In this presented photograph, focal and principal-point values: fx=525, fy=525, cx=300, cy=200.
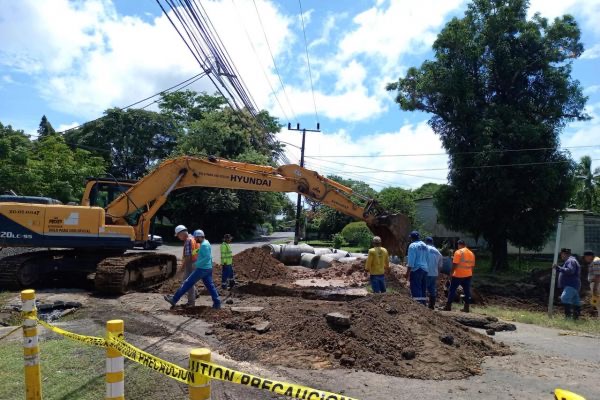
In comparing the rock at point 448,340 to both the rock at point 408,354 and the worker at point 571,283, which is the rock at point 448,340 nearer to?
the rock at point 408,354

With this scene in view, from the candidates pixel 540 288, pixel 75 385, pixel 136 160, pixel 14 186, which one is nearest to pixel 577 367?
pixel 75 385

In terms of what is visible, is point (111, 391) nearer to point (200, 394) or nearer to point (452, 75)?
point (200, 394)

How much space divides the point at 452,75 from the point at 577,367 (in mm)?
21189

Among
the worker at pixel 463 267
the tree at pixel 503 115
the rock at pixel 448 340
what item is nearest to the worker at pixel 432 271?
the worker at pixel 463 267

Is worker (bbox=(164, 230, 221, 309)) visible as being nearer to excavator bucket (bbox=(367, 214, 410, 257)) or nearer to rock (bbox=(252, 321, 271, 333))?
rock (bbox=(252, 321, 271, 333))

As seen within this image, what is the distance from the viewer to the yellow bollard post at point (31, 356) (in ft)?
15.6

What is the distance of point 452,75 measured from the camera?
2620cm

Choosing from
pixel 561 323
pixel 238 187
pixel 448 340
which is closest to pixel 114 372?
pixel 448 340

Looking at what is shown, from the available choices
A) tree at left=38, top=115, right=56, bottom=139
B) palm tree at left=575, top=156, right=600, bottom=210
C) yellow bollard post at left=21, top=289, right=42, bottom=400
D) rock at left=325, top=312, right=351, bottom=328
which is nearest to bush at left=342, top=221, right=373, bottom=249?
palm tree at left=575, top=156, right=600, bottom=210

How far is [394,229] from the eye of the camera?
14.5 metres

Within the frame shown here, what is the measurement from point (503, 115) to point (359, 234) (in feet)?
52.7

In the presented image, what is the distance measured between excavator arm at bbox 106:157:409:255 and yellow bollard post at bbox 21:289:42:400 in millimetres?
9232

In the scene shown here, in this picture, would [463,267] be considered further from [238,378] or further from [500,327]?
[238,378]

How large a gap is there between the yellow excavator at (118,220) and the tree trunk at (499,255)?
13841 millimetres
